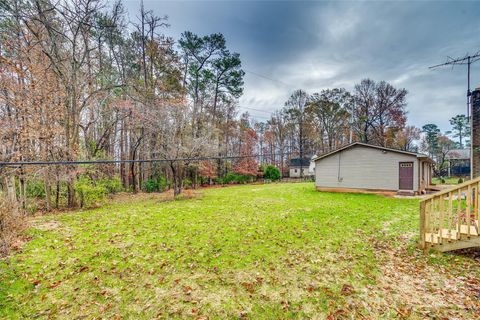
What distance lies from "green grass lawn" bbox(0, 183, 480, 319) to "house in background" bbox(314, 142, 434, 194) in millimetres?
7706

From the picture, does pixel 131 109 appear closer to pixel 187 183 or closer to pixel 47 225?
pixel 187 183

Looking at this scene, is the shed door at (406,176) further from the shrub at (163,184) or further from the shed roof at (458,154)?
the shed roof at (458,154)

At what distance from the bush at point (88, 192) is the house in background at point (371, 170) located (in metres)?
13.7

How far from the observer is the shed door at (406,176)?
1142 centimetres

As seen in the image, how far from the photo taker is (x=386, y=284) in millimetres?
3088

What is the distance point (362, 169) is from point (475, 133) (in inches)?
203

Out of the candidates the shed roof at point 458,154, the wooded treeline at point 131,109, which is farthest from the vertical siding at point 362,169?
the shed roof at point 458,154

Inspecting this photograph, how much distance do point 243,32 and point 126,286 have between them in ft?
44.0

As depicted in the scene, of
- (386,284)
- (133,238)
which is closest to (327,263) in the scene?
(386,284)

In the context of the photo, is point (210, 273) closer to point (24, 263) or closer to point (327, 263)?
point (327, 263)

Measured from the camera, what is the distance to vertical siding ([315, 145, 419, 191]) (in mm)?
11859

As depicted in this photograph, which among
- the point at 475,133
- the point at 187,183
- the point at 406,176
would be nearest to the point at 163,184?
the point at 187,183

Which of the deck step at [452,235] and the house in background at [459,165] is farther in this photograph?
the house in background at [459,165]

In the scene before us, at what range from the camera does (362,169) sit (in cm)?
1291
